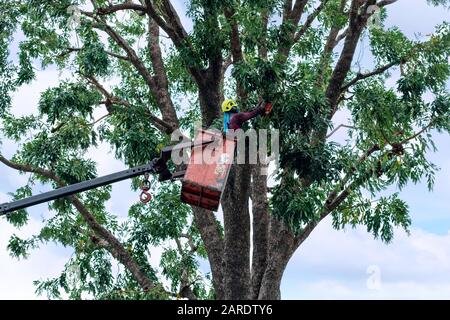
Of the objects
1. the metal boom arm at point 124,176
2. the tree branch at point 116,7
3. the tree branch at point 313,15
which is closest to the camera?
the metal boom arm at point 124,176

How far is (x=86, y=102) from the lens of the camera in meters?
15.0

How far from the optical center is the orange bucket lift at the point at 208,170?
805 centimetres

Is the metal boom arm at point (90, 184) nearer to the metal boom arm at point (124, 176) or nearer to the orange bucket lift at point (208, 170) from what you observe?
the metal boom arm at point (124, 176)

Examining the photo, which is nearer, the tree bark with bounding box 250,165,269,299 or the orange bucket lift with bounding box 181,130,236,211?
the orange bucket lift with bounding box 181,130,236,211

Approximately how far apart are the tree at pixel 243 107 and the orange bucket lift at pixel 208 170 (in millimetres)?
4157

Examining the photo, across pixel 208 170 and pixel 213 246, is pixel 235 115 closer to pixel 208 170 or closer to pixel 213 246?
pixel 208 170

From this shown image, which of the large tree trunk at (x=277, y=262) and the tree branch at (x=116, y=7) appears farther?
the tree branch at (x=116, y=7)

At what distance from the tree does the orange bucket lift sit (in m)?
4.16

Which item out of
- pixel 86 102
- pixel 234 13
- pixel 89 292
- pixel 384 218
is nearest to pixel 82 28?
pixel 86 102

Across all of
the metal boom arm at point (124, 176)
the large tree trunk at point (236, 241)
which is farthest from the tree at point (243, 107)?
the metal boom arm at point (124, 176)

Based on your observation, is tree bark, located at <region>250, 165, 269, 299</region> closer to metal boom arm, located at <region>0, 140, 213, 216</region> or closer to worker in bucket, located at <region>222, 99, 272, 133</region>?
worker in bucket, located at <region>222, 99, 272, 133</region>

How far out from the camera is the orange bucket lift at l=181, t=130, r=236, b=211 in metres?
8.05

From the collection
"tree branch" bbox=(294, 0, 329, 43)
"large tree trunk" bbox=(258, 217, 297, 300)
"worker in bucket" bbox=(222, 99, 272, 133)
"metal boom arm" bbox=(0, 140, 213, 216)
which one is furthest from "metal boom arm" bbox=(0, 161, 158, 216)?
"tree branch" bbox=(294, 0, 329, 43)

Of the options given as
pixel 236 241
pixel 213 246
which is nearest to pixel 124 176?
pixel 236 241
